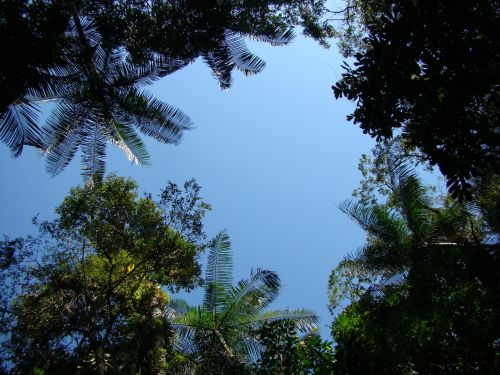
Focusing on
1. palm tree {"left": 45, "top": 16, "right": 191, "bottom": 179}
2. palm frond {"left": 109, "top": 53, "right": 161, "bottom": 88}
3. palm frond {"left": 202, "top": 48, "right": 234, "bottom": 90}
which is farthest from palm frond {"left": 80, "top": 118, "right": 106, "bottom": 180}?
palm frond {"left": 202, "top": 48, "right": 234, "bottom": 90}

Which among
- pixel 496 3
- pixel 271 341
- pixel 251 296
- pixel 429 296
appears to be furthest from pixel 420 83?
pixel 251 296

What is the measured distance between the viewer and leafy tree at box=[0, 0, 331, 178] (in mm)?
8484

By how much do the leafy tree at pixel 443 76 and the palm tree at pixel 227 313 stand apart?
700 cm

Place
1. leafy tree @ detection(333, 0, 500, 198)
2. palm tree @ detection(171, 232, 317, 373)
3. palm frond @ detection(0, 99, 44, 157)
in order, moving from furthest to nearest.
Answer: palm tree @ detection(171, 232, 317, 373) < palm frond @ detection(0, 99, 44, 157) < leafy tree @ detection(333, 0, 500, 198)

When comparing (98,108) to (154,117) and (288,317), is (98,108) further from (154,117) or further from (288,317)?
(288,317)

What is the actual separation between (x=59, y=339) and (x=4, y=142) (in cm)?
518

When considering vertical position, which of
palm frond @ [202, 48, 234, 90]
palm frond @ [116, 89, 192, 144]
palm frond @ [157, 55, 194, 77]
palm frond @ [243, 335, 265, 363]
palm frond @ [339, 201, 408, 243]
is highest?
A: palm frond @ [202, 48, 234, 90]

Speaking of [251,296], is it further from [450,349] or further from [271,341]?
[450,349]

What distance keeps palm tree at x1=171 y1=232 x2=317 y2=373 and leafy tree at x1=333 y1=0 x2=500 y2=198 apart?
7.00 metres

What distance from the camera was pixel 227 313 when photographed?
417 inches

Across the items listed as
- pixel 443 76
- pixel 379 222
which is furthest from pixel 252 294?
pixel 443 76

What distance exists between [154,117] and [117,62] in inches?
63.2

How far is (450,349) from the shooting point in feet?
17.5

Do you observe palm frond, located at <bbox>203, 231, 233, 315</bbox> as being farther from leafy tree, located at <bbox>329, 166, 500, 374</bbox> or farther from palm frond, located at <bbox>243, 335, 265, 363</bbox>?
leafy tree, located at <bbox>329, 166, 500, 374</bbox>
